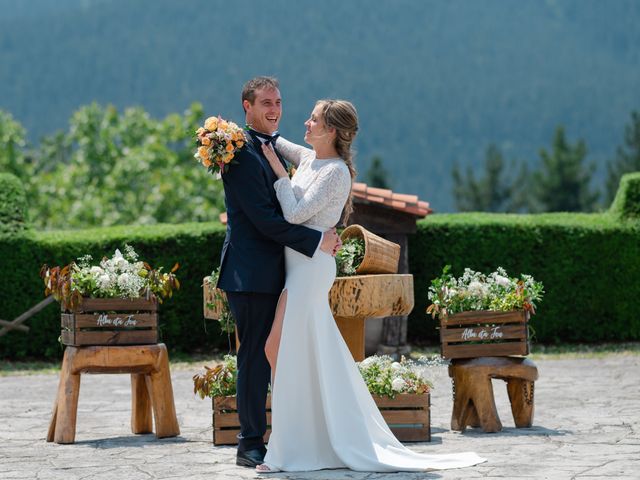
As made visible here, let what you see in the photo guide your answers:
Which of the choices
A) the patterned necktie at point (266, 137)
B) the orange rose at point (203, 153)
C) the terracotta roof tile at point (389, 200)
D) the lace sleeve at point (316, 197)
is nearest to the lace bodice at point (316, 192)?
the lace sleeve at point (316, 197)

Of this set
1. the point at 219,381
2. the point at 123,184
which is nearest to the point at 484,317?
the point at 219,381

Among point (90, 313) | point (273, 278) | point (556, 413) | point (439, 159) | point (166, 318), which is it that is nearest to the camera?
point (273, 278)

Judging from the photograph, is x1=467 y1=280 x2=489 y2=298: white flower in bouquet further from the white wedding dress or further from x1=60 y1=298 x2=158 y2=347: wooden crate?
x1=60 y1=298 x2=158 y2=347: wooden crate

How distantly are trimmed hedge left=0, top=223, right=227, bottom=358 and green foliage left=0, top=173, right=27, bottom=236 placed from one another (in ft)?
0.82

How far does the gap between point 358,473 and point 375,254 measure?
7.64ft

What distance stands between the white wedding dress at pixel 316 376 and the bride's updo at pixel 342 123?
0.29 ft

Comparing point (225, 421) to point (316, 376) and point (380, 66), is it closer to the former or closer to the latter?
point (316, 376)

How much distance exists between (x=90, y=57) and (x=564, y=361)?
97085 mm

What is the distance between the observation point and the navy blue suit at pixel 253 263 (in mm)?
6723

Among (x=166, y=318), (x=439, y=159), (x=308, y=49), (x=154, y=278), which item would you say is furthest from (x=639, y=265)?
(x=308, y=49)

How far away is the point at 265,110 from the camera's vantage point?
22.8 feet

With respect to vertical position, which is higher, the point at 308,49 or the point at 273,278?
the point at 308,49

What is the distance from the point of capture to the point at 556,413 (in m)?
9.48

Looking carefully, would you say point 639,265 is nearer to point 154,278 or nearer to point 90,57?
point 154,278
